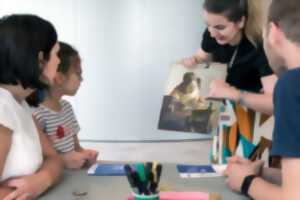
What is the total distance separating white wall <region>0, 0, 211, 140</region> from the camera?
4.07 metres

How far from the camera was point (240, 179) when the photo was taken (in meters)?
1.20

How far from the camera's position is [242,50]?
75.1 inches

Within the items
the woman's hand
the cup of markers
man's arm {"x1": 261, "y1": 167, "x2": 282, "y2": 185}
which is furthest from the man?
the woman's hand

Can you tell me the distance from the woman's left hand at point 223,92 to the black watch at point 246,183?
26.3 inches

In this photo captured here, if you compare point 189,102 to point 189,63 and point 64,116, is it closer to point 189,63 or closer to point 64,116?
point 189,63

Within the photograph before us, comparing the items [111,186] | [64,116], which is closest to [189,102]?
[64,116]

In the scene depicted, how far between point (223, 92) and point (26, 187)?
3.00 feet

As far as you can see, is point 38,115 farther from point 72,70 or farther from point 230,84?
point 230,84

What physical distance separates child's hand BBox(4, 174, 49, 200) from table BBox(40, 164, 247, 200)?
0.03 meters

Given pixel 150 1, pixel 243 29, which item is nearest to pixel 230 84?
pixel 243 29

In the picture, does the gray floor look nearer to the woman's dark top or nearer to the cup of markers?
the woman's dark top

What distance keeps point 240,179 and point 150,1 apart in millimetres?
3055

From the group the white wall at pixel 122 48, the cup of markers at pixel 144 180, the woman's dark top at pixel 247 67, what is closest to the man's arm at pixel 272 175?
the cup of markers at pixel 144 180

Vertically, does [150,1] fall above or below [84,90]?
above
